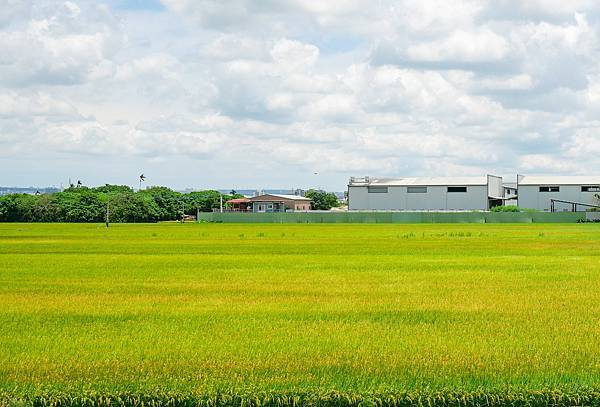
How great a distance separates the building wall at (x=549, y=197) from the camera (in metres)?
148

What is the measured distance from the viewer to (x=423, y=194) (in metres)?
159

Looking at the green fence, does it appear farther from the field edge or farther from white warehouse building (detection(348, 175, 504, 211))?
the field edge

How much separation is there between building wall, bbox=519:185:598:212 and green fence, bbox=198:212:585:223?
64.7 feet

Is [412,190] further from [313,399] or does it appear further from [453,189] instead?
[313,399]

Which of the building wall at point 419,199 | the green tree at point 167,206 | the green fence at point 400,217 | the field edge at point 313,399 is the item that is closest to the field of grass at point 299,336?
the field edge at point 313,399

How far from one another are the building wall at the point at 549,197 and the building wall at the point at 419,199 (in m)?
7.26

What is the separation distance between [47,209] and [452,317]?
15737 cm

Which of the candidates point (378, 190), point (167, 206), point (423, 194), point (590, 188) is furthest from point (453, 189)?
point (167, 206)

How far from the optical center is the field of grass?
14.4 m

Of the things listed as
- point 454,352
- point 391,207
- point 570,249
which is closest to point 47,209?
point 391,207

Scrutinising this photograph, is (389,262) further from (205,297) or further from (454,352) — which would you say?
(454,352)

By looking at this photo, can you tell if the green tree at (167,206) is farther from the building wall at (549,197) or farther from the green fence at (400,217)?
the building wall at (549,197)

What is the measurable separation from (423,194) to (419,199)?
4.12 feet

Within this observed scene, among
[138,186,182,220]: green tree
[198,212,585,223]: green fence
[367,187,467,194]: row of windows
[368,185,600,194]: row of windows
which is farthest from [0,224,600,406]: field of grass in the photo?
[138,186,182,220]: green tree
